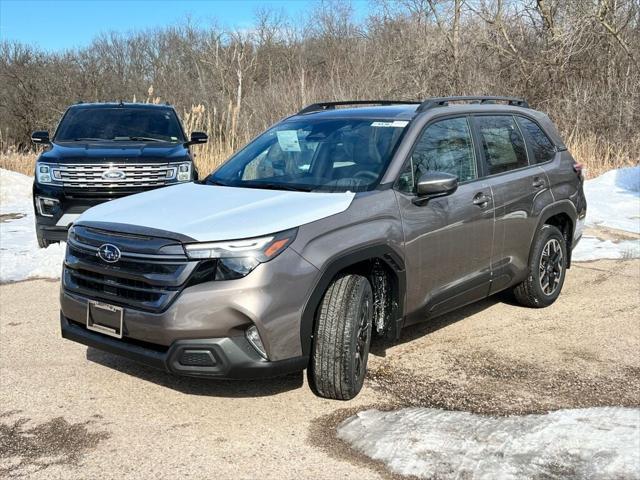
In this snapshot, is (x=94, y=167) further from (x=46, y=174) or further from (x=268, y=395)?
(x=268, y=395)

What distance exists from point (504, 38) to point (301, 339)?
18884mm

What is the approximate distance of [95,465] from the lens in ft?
10.8

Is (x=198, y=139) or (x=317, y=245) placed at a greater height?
(x=198, y=139)

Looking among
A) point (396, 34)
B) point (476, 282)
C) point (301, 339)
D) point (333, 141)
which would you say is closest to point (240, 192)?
point (333, 141)

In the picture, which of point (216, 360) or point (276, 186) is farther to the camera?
point (276, 186)

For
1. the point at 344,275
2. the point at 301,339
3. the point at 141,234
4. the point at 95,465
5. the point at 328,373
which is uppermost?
the point at 141,234

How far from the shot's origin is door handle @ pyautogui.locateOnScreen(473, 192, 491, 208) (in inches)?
190

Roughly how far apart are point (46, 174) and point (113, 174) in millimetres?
792

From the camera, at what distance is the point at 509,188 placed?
5195 millimetres

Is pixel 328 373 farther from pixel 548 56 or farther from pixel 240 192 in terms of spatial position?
pixel 548 56

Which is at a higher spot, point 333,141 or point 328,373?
point 333,141

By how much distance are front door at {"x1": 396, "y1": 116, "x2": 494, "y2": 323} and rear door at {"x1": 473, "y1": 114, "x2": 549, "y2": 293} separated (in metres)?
0.13

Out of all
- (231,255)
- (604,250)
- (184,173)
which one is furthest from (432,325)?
(184,173)

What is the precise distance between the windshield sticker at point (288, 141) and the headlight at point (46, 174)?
4040 mm
